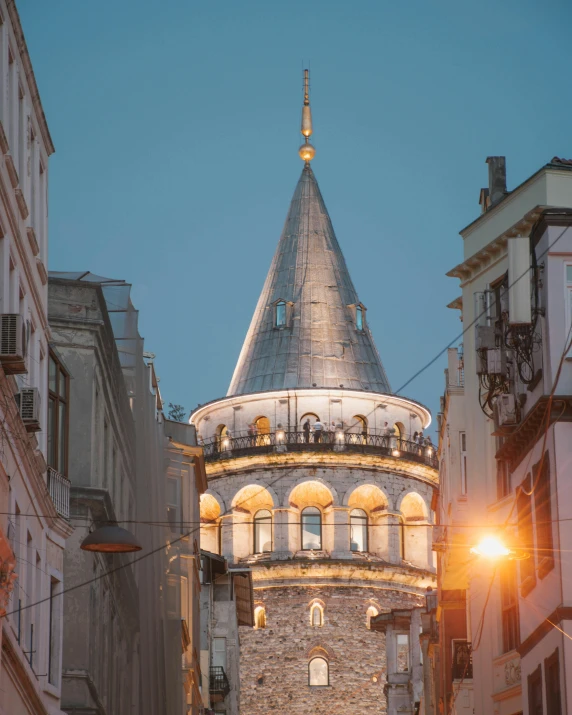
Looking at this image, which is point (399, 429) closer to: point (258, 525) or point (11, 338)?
point (258, 525)

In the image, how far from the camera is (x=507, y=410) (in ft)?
86.0

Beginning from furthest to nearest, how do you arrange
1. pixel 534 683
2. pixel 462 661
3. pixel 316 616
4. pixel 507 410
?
pixel 316 616, pixel 462 661, pixel 507 410, pixel 534 683

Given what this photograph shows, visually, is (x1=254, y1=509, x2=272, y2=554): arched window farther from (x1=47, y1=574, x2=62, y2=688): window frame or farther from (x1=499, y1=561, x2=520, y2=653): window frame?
(x1=47, y1=574, x2=62, y2=688): window frame

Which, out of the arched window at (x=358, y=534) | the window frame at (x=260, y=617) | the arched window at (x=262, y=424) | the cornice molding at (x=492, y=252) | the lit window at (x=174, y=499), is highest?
the arched window at (x=262, y=424)

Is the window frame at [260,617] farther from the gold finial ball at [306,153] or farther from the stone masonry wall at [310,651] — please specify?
the gold finial ball at [306,153]

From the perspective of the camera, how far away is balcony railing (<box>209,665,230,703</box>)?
59.7 meters

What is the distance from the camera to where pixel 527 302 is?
79.9ft

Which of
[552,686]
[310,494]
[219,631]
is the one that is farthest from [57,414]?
[310,494]

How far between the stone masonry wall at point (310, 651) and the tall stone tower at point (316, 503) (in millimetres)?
61

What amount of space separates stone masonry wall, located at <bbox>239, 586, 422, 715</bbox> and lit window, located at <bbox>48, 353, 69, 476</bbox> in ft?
171

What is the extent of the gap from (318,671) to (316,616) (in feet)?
7.95

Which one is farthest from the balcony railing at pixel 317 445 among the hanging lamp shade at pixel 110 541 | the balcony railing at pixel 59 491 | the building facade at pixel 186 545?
the hanging lamp shade at pixel 110 541

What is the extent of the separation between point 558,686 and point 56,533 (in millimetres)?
7474

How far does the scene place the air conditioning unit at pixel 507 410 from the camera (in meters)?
26.0
